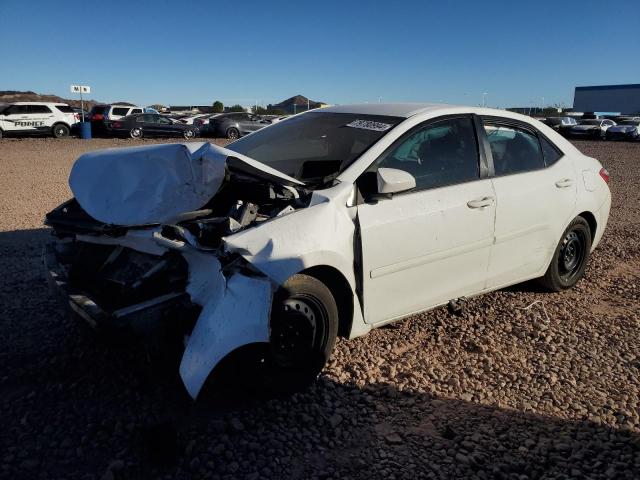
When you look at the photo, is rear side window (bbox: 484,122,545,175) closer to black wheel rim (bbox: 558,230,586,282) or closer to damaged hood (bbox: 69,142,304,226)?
black wheel rim (bbox: 558,230,586,282)

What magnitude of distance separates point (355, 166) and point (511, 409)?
177 centimetres

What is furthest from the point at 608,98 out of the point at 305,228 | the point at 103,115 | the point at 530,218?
the point at 305,228

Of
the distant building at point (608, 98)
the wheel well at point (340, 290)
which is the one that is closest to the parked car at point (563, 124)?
the distant building at point (608, 98)

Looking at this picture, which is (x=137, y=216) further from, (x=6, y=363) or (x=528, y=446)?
(x=528, y=446)

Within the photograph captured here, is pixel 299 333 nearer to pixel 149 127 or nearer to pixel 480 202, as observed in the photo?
pixel 480 202

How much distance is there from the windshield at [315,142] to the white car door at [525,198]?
3.39 ft

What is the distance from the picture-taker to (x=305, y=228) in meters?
3.24

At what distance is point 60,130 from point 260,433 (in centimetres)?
2746

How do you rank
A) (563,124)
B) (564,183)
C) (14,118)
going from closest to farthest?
1. (564,183)
2. (14,118)
3. (563,124)

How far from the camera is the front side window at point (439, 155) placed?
393 cm

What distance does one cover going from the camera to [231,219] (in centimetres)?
315

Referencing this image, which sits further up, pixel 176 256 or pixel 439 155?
pixel 439 155

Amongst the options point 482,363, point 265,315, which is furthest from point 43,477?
point 482,363

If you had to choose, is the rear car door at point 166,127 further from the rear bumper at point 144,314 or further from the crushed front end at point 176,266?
the rear bumper at point 144,314
